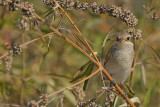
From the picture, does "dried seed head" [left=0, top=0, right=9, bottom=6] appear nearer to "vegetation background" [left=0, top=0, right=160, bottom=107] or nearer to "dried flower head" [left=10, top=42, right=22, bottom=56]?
"dried flower head" [left=10, top=42, right=22, bottom=56]

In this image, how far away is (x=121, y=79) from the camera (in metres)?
3.27

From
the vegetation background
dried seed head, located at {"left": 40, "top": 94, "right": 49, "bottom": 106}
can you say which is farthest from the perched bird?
dried seed head, located at {"left": 40, "top": 94, "right": 49, "bottom": 106}

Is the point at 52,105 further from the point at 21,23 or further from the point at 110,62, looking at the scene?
the point at 21,23

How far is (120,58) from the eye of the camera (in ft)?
10.7

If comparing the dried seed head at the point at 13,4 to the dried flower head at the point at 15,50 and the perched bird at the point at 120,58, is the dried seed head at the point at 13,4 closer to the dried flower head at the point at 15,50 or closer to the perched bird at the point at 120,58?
the dried flower head at the point at 15,50

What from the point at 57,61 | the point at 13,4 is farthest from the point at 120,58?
the point at 57,61

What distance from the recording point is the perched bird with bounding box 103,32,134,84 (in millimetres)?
3211

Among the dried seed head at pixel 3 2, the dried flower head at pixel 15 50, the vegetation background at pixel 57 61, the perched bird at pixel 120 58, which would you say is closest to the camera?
the dried seed head at pixel 3 2

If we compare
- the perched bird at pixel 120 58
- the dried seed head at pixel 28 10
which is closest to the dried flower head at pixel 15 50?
the dried seed head at pixel 28 10

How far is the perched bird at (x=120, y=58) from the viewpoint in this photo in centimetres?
321

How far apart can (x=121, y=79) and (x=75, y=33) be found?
4.46 feet

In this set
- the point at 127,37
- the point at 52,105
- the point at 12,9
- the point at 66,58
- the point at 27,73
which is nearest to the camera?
the point at 12,9

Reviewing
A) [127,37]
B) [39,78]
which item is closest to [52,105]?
[39,78]

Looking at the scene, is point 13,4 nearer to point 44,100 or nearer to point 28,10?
point 28,10
